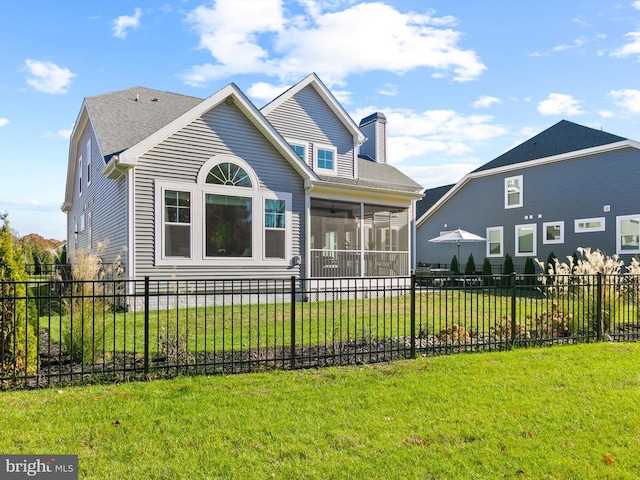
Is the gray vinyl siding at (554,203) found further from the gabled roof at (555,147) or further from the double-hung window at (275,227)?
the double-hung window at (275,227)

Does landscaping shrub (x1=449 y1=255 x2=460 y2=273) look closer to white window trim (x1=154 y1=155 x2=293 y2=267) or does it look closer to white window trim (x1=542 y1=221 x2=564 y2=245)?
white window trim (x1=542 y1=221 x2=564 y2=245)

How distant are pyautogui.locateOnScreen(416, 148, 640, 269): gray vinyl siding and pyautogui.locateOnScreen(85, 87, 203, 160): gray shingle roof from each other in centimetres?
1570

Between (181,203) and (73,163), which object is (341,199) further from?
(73,163)

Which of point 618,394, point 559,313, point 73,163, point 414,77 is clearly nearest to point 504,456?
point 618,394

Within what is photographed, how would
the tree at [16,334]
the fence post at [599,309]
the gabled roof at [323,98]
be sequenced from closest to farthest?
1. the tree at [16,334]
2. the fence post at [599,309]
3. the gabled roof at [323,98]

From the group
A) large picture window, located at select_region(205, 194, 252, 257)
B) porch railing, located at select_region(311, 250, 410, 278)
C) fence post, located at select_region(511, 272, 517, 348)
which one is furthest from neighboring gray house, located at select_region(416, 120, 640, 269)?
large picture window, located at select_region(205, 194, 252, 257)

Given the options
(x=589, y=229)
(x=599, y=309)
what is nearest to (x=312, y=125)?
(x=599, y=309)

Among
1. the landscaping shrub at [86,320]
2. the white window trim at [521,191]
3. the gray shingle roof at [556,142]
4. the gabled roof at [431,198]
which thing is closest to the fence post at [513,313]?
the landscaping shrub at [86,320]

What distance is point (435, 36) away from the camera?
9.41m

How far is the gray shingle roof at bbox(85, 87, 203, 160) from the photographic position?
41.4 ft

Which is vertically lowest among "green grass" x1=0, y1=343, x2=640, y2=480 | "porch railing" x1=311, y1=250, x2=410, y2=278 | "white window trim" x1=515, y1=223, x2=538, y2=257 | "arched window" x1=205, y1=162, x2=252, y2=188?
"green grass" x1=0, y1=343, x2=640, y2=480

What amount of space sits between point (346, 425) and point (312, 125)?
44.3 feet

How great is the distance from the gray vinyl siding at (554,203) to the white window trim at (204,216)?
1407 centimetres

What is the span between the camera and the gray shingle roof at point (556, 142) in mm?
18797
